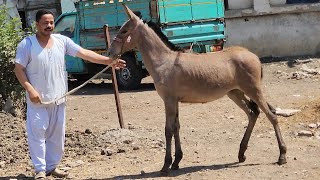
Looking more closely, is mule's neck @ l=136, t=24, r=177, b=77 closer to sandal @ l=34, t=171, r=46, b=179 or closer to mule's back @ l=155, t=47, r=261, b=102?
mule's back @ l=155, t=47, r=261, b=102

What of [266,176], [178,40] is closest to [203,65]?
[266,176]

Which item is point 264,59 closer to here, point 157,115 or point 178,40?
point 178,40

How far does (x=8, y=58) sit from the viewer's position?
32.6ft

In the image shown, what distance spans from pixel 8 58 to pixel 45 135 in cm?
322

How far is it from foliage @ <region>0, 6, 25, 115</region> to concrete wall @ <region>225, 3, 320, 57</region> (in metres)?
10.3

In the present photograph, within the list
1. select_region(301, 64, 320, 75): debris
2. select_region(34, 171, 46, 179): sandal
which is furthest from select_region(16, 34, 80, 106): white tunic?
select_region(301, 64, 320, 75): debris

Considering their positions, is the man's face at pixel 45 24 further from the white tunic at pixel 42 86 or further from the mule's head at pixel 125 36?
the mule's head at pixel 125 36

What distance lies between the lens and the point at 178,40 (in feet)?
47.5

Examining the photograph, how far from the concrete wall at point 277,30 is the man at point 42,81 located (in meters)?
12.6

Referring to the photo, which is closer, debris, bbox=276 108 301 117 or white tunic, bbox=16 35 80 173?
white tunic, bbox=16 35 80 173

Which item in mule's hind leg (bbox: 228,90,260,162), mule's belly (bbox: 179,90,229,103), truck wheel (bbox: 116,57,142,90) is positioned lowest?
truck wheel (bbox: 116,57,142,90)

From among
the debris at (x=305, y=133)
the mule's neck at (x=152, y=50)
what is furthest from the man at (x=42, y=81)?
the debris at (x=305, y=133)

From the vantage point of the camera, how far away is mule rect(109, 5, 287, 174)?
7207 millimetres

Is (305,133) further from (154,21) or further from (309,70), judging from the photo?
(309,70)
